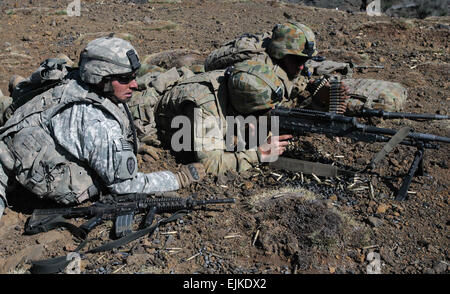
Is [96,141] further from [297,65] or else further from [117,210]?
[297,65]

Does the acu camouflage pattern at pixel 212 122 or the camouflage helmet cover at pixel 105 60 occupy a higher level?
the camouflage helmet cover at pixel 105 60

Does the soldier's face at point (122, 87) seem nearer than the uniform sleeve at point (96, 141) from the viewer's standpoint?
No

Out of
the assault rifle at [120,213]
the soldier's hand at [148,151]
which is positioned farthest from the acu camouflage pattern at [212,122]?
the assault rifle at [120,213]

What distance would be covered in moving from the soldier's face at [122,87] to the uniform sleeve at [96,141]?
0.27 metres

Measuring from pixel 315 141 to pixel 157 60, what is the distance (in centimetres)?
431

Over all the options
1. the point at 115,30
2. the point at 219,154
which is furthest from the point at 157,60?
the point at 219,154

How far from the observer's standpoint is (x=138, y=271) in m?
4.03

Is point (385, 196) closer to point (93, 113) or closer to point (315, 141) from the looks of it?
point (315, 141)

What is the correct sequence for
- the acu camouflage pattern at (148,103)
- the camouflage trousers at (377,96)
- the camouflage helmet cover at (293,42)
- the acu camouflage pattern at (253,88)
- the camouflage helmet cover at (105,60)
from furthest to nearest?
1. the camouflage trousers at (377,96)
2. the acu camouflage pattern at (148,103)
3. the camouflage helmet cover at (293,42)
4. the acu camouflage pattern at (253,88)
5. the camouflage helmet cover at (105,60)

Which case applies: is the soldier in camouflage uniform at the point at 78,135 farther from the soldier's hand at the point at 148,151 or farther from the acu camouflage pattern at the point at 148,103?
the acu camouflage pattern at the point at 148,103

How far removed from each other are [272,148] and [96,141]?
233 centimetres

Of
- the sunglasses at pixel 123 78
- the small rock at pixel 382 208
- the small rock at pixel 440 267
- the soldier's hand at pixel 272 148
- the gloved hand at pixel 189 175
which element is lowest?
the small rock at pixel 440 267

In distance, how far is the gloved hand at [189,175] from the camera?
532 cm

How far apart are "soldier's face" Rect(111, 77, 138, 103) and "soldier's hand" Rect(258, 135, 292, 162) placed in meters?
1.92
